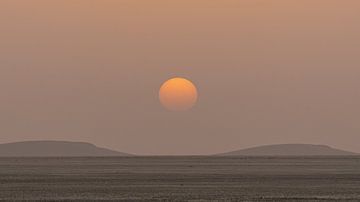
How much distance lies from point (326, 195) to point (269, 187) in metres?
13.6

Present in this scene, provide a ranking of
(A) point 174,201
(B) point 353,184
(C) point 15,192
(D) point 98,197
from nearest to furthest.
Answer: (A) point 174,201 < (D) point 98,197 < (C) point 15,192 < (B) point 353,184

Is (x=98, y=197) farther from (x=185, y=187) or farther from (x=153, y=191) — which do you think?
(x=185, y=187)

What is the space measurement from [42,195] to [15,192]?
16.6ft

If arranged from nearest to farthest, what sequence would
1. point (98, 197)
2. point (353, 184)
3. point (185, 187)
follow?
point (98, 197) → point (185, 187) → point (353, 184)

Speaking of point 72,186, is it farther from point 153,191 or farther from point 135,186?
point 153,191

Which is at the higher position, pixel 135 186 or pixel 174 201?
pixel 135 186

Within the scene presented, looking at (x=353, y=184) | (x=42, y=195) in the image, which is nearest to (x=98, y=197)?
(x=42, y=195)

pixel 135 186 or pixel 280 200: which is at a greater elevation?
pixel 135 186

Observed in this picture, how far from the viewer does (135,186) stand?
92.7 m

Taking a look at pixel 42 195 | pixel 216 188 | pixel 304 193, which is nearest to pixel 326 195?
pixel 304 193

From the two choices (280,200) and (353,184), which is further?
(353,184)

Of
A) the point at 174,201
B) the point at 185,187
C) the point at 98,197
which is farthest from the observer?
the point at 185,187

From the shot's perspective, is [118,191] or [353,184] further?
[353,184]

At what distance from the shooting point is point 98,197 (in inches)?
2955
